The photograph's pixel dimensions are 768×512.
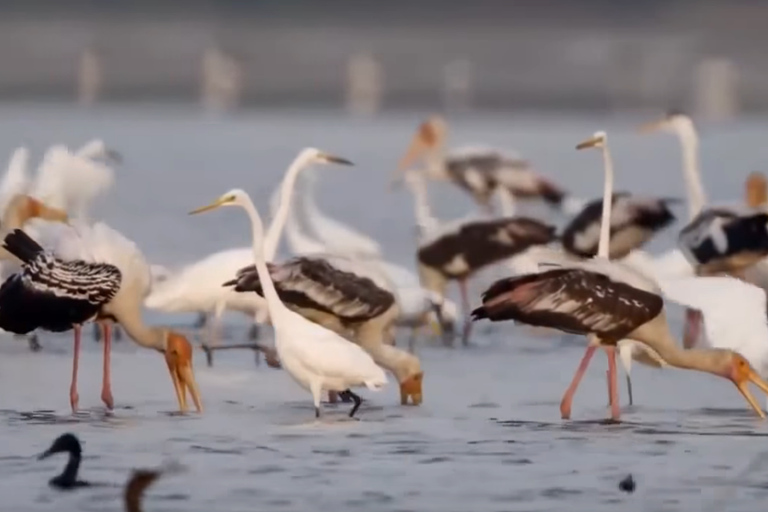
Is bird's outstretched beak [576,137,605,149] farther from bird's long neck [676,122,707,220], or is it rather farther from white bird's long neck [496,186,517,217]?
white bird's long neck [496,186,517,217]

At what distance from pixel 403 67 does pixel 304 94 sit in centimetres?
253

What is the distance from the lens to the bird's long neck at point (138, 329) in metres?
9.37

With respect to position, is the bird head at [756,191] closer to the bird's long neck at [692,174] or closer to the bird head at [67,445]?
the bird's long neck at [692,174]

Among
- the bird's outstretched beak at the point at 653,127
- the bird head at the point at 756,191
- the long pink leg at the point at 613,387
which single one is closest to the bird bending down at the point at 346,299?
the long pink leg at the point at 613,387

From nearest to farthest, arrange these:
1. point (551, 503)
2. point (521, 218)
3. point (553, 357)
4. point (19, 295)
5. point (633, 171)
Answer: point (551, 503) < point (19, 295) < point (553, 357) < point (521, 218) < point (633, 171)

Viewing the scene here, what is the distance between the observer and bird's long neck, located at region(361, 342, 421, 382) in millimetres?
9430

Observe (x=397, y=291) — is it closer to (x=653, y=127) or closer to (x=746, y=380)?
(x=746, y=380)

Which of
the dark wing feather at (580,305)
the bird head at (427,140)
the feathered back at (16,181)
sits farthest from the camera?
the bird head at (427,140)

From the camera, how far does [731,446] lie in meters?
8.22

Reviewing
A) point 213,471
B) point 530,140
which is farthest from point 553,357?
point 530,140

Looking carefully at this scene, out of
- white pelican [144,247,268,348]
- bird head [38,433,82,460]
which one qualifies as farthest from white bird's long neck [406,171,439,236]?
bird head [38,433,82,460]

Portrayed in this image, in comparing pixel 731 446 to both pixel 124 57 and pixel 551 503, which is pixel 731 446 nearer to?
pixel 551 503

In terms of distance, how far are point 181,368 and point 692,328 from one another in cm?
302

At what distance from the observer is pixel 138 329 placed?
9383 mm
